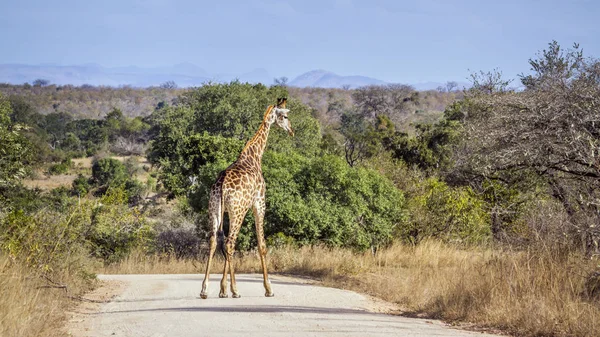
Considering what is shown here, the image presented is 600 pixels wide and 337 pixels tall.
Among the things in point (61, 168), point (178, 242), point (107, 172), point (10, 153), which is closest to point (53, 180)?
point (61, 168)

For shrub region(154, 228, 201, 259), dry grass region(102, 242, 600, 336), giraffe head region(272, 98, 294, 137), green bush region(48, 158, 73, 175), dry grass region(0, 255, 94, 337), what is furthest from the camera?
green bush region(48, 158, 73, 175)

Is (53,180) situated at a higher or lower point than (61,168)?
lower

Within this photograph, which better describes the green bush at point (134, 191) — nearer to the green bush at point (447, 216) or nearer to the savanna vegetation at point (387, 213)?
the savanna vegetation at point (387, 213)

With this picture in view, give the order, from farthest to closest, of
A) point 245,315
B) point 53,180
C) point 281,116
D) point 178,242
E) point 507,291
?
1. point 53,180
2. point 178,242
3. point 281,116
4. point 245,315
5. point 507,291

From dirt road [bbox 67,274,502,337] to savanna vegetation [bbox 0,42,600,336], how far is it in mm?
729

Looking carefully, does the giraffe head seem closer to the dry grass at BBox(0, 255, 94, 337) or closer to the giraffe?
the giraffe

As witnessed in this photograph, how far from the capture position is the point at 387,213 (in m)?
23.1

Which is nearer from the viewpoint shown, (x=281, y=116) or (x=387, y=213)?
(x=281, y=116)

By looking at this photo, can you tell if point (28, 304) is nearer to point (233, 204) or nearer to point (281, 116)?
point (233, 204)

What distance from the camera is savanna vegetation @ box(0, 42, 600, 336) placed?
10.7m

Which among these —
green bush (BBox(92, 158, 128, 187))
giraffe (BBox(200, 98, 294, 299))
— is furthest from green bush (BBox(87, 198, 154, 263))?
green bush (BBox(92, 158, 128, 187))

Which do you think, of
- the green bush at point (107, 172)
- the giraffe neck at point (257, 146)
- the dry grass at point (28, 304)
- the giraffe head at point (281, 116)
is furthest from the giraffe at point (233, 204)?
the green bush at point (107, 172)

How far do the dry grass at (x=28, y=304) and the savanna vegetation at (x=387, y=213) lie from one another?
0.04m

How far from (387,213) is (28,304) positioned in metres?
14.5
